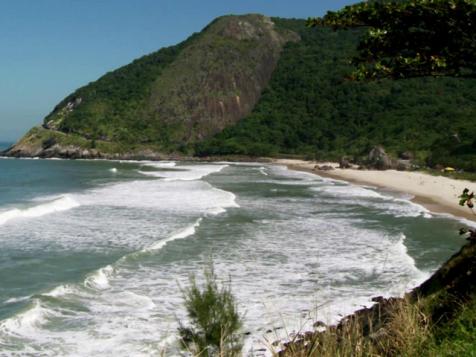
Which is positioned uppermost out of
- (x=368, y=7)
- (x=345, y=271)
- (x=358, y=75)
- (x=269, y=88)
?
(x=269, y=88)

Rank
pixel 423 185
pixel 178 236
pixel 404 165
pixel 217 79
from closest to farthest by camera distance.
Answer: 1. pixel 178 236
2. pixel 423 185
3. pixel 404 165
4. pixel 217 79

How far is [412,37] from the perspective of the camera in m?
7.70

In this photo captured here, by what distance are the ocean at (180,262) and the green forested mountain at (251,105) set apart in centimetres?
4984

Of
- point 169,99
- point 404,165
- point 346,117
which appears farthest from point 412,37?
point 169,99

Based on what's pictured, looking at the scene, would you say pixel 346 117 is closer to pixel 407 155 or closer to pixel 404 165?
pixel 407 155

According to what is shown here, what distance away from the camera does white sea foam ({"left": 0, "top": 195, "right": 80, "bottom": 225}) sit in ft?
88.5

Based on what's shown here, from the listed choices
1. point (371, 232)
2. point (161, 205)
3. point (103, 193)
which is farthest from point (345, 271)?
point (103, 193)

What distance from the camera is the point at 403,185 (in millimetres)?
46688

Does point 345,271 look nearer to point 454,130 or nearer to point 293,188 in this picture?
point 293,188

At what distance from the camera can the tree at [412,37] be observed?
702cm

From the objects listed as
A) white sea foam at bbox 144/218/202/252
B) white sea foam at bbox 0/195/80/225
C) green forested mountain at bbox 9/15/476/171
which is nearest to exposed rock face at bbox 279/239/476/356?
white sea foam at bbox 144/218/202/252

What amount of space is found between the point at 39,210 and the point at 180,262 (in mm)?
15083

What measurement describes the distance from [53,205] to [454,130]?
190 ft

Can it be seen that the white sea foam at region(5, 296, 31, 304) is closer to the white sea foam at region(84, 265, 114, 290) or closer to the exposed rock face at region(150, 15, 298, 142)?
the white sea foam at region(84, 265, 114, 290)
